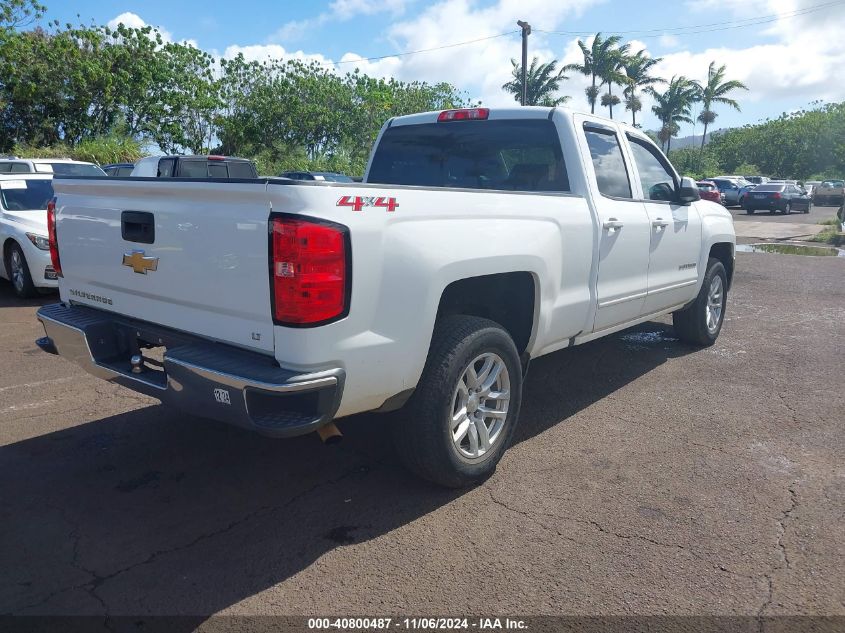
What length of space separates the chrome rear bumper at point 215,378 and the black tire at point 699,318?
457cm

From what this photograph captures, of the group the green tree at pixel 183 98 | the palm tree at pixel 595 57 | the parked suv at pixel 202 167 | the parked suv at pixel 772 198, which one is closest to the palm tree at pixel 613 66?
the palm tree at pixel 595 57

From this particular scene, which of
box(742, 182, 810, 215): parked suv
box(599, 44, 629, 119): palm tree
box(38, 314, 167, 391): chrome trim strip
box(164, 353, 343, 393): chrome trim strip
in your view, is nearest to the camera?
box(164, 353, 343, 393): chrome trim strip

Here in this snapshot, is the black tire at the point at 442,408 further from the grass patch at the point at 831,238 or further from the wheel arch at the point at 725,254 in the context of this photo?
the grass patch at the point at 831,238

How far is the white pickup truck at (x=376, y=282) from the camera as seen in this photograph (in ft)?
9.39

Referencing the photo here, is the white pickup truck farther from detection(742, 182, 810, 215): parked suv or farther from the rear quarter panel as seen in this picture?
detection(742, 182, 810, 215): parked suv

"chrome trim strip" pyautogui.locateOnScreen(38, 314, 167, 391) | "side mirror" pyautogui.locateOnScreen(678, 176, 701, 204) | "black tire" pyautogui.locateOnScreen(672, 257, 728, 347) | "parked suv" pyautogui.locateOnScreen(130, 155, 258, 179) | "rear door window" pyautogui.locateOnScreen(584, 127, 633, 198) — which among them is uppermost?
"parked suv" pyautogui.locateOnScreen(130, 155, 258, 179)

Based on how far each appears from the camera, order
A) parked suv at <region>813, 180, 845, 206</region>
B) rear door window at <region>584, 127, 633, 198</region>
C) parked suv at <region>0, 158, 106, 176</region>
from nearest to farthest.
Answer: rear door window at <region>584, 127, 633, 198</region>
parked suv at <region>0, 158, 106, 176</region>
parked suv at <region>813, 180, 845, 206</region>

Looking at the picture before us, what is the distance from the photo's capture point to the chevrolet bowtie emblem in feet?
11.2

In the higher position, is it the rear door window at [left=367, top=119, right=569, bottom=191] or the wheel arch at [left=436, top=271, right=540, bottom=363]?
the rear door window at [left=367, top=119, right=569, bottom=191]

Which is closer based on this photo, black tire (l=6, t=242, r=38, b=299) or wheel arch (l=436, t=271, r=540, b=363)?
wheel arch (l=436, t=271, r=540, b=363)

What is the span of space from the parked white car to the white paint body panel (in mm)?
5478

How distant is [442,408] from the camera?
133 inches

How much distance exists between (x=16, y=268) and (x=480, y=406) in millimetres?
7894

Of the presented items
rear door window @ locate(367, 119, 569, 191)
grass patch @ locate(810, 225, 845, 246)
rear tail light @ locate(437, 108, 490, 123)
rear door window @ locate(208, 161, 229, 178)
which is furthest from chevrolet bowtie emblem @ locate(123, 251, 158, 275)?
grass patch @ locate(810, 225, 845, 246)
